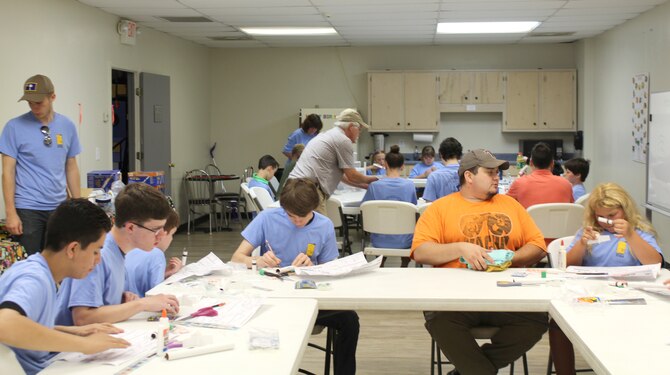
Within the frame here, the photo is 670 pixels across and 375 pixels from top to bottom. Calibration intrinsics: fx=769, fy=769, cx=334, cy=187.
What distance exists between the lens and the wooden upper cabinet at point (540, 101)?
12266 mm

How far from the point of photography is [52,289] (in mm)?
2340

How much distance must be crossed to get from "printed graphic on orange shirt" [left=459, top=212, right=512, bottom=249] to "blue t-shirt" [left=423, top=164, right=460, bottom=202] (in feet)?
9.03

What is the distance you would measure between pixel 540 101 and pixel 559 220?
7030 mm

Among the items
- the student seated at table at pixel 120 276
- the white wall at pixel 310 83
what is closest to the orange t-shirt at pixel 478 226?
the student seated at table at pixel 120 276

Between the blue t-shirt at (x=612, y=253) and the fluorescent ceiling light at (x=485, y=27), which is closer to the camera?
the blue t-shirt at (x=612, y=253)

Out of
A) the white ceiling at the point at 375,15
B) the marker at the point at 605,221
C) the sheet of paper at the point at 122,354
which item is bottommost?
the sheet of paper at the point at 122,354

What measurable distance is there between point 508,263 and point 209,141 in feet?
32.4

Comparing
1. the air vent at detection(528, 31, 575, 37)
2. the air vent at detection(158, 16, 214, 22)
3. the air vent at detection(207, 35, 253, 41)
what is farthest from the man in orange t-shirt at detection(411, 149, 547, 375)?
the air vent at detection(207, 35, 253, 41)

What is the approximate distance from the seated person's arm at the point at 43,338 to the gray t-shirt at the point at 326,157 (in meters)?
4.21

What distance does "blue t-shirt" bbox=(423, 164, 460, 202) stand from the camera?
674 cm

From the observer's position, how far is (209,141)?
1309 centimetres

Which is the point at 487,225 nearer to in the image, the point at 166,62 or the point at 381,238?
the point at 381,238

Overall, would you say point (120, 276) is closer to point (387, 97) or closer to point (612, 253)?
point (612, 253)

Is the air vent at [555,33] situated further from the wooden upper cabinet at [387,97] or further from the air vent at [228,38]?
the air vent at [228,38]
